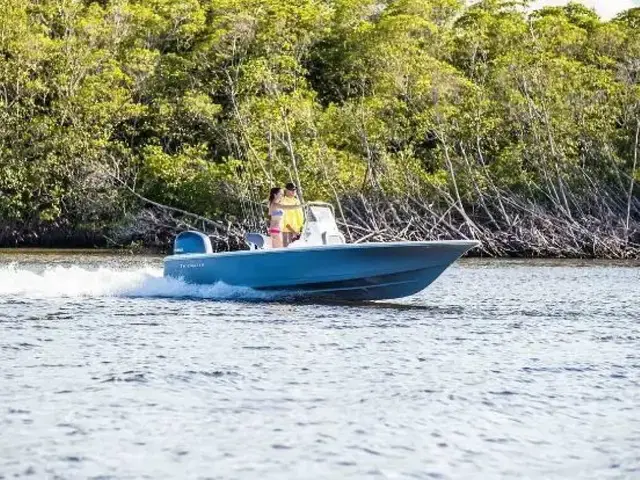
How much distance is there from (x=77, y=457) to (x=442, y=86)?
40.2 m

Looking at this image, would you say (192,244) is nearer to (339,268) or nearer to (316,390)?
(339,268)

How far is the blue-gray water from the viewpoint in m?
8.37

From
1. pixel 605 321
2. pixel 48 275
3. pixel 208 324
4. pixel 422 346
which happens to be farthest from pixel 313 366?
pixel 48 275

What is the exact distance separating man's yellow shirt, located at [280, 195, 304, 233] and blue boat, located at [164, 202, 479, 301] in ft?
0.56

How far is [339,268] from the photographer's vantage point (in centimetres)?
1958

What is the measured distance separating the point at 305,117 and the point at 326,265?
2795cm

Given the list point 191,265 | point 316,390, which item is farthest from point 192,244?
point 316,390

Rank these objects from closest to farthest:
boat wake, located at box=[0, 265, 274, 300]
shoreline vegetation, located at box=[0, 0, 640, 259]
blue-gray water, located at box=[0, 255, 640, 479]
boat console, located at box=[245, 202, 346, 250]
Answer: blue-gray water, located at box=[0, 255, 640, 479] < boat console, located at box=[245, 202, 346, 250] < boat wake, located at box=[0, 265, 274, 300] < shoreline vegetation, located at box=[0, 0, 640, 259]

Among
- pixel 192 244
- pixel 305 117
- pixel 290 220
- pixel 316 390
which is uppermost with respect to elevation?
pixel 305 117

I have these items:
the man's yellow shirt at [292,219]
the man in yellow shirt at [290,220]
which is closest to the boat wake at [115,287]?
the man in yellow shirt at [290,220]

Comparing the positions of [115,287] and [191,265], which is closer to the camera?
[191,265]

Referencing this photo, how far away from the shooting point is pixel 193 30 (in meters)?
53.2

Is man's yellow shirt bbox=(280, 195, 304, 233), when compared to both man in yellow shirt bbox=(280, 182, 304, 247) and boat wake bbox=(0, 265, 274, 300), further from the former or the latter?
boat wake bbox=(0, 265, 274, 300)

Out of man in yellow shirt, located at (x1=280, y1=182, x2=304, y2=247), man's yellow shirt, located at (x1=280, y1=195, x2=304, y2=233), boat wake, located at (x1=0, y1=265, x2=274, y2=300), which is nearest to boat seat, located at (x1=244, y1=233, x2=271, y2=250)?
man in yellow shirt, located at (x1=280, y1=182, x2=304, y2=247)
